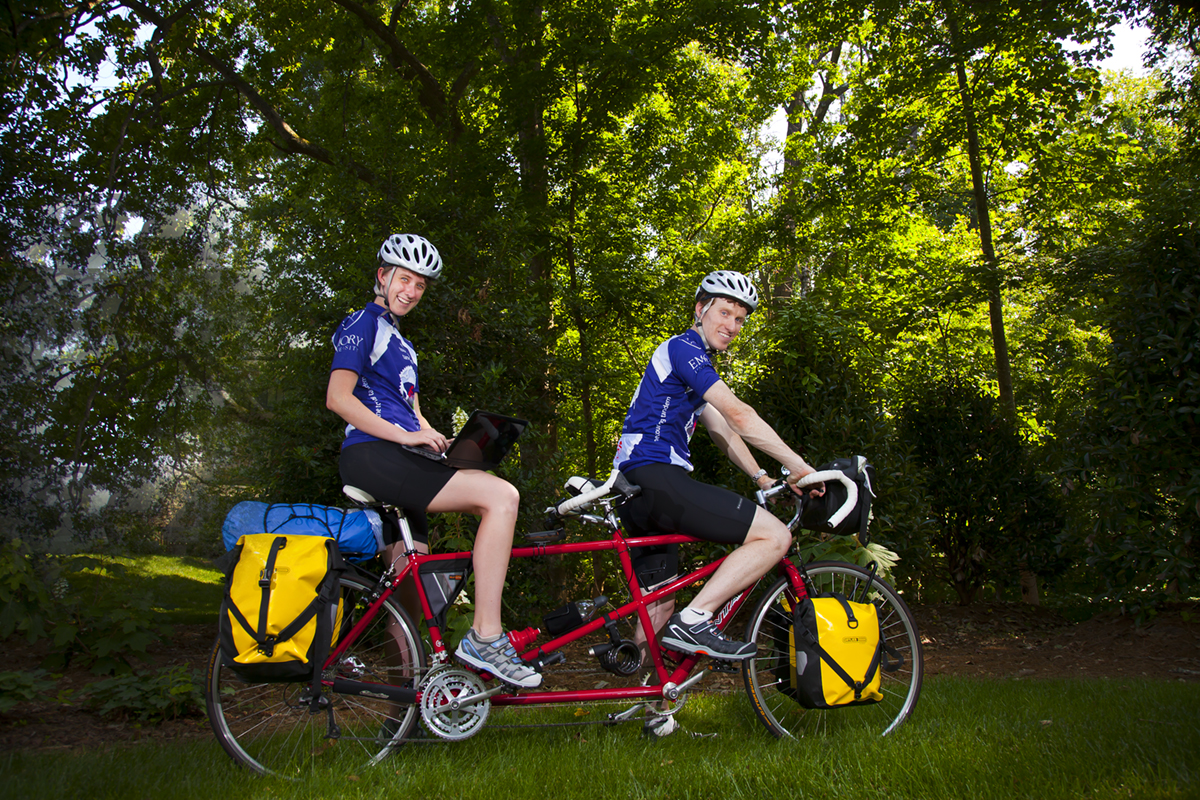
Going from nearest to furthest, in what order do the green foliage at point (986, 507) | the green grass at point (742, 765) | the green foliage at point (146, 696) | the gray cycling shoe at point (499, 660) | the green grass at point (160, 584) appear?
the green grass at point (742, 765)
the gray cycling shoe at point (499, 660)
the green foliage at point (146, 696)
the green grass at point (160, 584)
the green foliage at point (986, 507)

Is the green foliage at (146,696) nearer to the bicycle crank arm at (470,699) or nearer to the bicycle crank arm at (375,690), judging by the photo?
the bicycle crank arm at (375,690)

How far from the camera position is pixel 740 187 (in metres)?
15.4

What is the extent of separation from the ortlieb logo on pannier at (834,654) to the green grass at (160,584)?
4.54m

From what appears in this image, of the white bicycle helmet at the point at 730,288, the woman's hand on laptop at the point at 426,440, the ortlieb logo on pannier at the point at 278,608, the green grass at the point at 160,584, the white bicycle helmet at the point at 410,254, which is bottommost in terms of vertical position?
the green grass at the point at 160,584

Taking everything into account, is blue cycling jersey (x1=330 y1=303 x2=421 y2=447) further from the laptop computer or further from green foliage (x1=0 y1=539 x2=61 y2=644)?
green foliage (x1=0 y1=539 x2=61 y2=644)

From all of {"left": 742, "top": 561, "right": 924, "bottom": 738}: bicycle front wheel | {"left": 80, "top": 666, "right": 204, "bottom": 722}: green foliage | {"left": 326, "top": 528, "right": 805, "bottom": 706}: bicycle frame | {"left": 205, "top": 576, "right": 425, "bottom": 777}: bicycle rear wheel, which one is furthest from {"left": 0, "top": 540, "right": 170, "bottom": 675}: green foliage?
{"left": 742, "top": 561, "right": 924, "bottom": 738}: bicycle front wheel

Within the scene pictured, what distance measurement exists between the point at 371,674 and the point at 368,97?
→ 328 inches

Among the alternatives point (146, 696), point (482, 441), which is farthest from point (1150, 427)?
point (146, 696)

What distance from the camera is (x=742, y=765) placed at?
318 cm

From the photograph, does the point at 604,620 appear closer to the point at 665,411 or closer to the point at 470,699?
the point at 470,699

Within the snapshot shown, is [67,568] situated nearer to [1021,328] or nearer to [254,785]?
[254,785]

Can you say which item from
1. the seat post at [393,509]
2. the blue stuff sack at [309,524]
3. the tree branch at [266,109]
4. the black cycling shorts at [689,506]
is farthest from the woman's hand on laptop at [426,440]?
the tree branch at [266,109]

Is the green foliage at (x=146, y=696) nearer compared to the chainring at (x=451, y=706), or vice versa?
the chainring at (x=451, y=706)

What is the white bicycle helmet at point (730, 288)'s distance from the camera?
3908 mm
